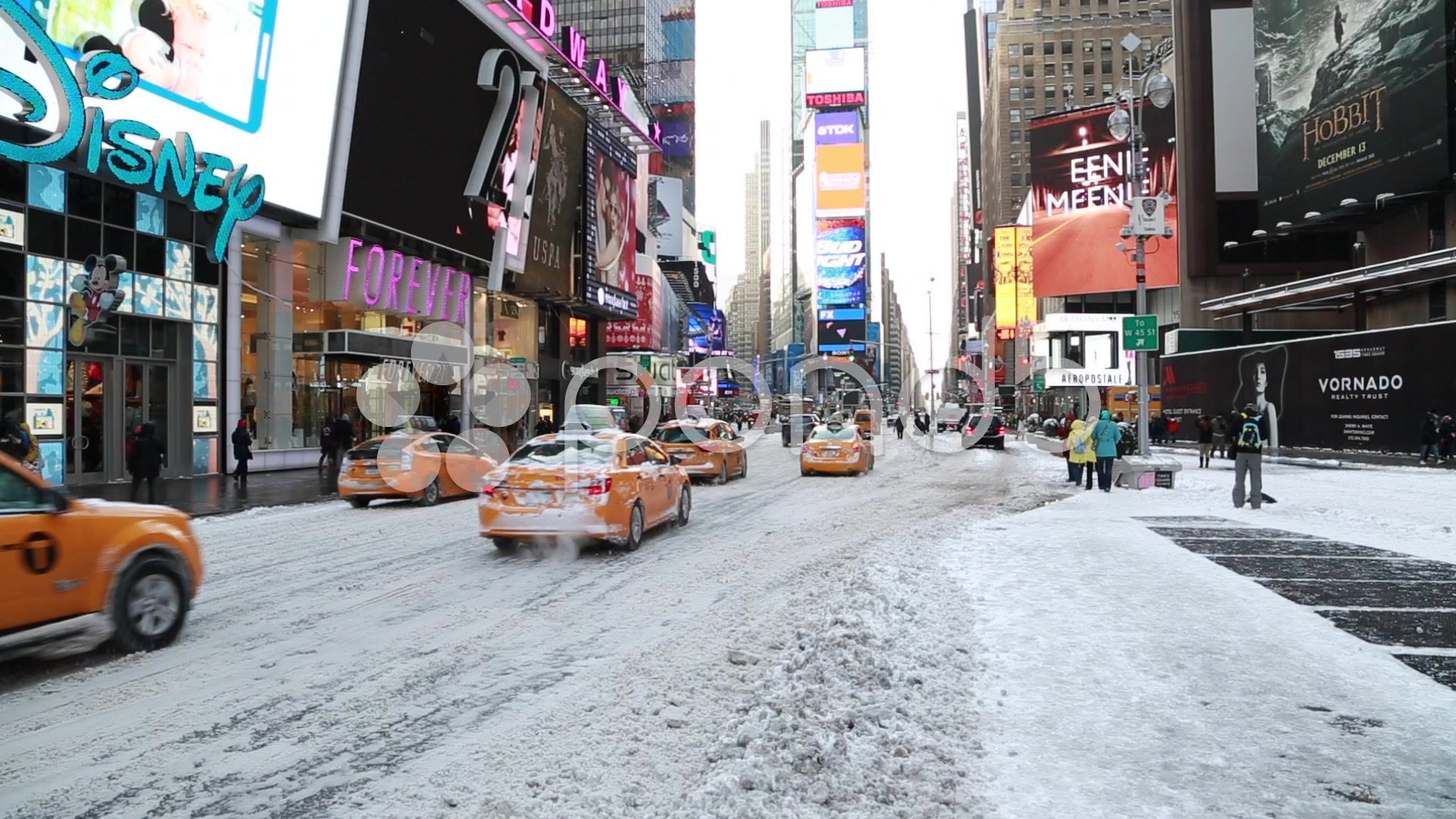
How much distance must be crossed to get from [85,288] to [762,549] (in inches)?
633

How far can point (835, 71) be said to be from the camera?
18762cm

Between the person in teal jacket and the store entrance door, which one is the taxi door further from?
the person in teal jacket

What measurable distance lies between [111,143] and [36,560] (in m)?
17.0

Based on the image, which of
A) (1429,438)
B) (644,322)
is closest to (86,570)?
(1429,438)

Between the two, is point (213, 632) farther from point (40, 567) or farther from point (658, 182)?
point (658, 182)

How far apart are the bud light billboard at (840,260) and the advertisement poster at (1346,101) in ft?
450

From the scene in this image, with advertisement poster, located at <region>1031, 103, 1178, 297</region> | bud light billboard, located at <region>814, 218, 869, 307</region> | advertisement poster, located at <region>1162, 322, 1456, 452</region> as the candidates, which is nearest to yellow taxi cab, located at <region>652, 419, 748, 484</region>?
advertisement poster, located at <region>1162, 322, 1456, 452</region>

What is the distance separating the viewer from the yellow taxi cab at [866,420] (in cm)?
4628

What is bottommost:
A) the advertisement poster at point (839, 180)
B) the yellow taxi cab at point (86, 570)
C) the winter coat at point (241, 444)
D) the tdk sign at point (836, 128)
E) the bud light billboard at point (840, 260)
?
the yellow taxi cab at point (86, 570)

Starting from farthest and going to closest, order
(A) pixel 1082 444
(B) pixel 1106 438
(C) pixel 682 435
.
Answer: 1. (C) pixel 682 435
2. (A) pixel 1082 444
3. (B) pixel 1106 438

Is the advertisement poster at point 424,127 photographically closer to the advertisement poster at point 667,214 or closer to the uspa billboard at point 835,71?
the advertisement poster at point 667,214

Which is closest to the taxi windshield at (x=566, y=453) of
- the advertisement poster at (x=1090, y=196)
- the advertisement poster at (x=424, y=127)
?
the advertisement poster at (x=424, y=127)

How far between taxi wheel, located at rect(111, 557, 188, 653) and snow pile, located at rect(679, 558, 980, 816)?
4645mm

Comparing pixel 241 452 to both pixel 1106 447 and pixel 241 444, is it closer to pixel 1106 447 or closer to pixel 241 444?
pixel 241 444
